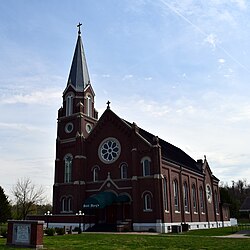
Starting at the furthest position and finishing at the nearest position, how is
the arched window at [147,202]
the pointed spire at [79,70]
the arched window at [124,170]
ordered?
the pointed spire at [79,70]
the arched window at [124,170]
the arched window at [147,202]

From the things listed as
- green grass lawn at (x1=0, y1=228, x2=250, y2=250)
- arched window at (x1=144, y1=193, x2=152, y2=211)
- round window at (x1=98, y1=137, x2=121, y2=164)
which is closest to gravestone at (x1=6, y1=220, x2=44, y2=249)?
green grass lawn at (x1=0, y1=228, x2=250, y2=250)

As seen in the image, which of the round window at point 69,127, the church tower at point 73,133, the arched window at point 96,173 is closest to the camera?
the arched window at point 96,173

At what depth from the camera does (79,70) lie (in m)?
49.9

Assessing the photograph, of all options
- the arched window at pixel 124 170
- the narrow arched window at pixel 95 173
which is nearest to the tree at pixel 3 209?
the narrow arched window at pixel 95 173

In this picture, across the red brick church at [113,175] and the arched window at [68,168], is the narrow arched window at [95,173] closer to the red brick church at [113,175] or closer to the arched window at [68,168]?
the red brick church at [113,175]

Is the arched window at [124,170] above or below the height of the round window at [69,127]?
below

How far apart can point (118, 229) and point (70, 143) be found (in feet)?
49.0

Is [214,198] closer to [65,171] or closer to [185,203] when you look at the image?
[185,203]

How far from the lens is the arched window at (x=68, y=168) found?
1732 inches

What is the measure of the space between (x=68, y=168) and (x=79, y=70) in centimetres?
1530

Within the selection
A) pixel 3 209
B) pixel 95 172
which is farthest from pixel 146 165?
pixel 3 209

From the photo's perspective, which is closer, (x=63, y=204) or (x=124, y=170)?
(x=124, y=170)

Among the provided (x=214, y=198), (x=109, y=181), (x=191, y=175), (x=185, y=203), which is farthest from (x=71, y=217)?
(x=214, y=198)

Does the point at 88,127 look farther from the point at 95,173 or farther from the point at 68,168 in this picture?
the point at 95,173
